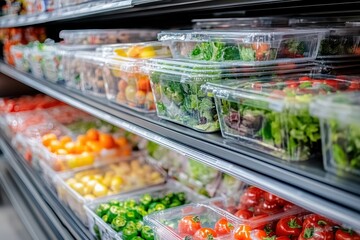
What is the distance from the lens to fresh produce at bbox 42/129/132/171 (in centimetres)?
253

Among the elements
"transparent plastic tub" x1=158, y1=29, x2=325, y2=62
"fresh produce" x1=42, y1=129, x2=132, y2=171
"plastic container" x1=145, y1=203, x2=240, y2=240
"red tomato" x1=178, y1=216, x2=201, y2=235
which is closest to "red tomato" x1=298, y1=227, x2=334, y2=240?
"plastic container" x1=145, y1=203, x2=240, y2=240

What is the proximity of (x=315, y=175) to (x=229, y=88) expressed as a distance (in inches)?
14.1

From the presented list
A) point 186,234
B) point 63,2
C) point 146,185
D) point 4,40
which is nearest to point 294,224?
point 186,234

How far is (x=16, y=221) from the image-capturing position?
10.5ft

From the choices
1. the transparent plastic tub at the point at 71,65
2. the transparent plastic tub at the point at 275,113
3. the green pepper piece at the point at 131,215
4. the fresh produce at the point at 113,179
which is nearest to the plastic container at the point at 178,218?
the green pepper piece at the point at 131,215

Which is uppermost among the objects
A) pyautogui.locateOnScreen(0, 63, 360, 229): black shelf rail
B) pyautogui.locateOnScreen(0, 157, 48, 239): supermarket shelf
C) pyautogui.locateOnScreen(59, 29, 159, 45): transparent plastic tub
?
pyautogui.locateOnScreen(59, 29, 159, 45): transparent plastic tub

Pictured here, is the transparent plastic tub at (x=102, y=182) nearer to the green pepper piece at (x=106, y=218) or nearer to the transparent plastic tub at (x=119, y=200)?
the transparent plastic tub at (x=119, y=200)

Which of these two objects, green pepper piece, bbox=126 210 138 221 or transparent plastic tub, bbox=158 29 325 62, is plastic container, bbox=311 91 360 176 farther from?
green pepper piece, bbox=126 210 138 221

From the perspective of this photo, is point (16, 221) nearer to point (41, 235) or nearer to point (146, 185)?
point (41, 235)

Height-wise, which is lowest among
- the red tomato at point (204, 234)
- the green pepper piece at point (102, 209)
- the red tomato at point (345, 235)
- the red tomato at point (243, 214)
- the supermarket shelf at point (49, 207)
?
the supermarket shelf at point (49, 207)

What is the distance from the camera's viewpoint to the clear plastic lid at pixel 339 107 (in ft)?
2.43

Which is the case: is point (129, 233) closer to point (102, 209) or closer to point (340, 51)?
point (102, 209)

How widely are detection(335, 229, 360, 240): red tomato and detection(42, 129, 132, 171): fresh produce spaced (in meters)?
1.71

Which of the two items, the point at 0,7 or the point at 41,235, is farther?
the point at 0,7
